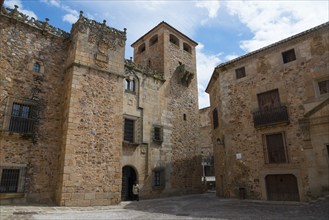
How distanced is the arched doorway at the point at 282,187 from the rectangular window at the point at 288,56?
5666mm

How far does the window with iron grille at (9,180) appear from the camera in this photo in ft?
31.4

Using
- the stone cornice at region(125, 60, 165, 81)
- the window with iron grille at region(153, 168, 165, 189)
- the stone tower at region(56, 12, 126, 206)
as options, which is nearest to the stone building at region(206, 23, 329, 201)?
the window with iron grille at region(153, 168, 165, 189)

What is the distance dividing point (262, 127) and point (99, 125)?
8.03 meters

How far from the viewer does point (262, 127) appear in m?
12.1

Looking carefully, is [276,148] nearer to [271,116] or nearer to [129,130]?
[271,116]

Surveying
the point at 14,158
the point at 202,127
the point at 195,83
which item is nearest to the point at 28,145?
the point at 14,158

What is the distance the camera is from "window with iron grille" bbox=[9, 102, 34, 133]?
1024 cm

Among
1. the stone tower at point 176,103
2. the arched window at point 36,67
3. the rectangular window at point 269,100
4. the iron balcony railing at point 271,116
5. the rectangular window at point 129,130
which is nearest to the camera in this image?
the arched window at point 36,67

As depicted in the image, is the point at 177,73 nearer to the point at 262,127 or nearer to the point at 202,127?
the point at 262,127

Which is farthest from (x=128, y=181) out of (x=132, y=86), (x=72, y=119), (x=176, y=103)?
(x=176, y=103)

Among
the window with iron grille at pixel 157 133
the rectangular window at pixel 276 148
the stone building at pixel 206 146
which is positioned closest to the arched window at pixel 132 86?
the window with iron grille at pixel 157 133

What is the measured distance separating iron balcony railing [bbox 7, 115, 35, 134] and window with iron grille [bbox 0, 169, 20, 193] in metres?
1.66

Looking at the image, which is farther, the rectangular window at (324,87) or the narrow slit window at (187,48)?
the narrow slit window at (187,48)

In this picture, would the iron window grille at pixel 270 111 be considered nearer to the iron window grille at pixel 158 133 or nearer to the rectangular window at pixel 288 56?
the rectangular window at pixel 288 56
